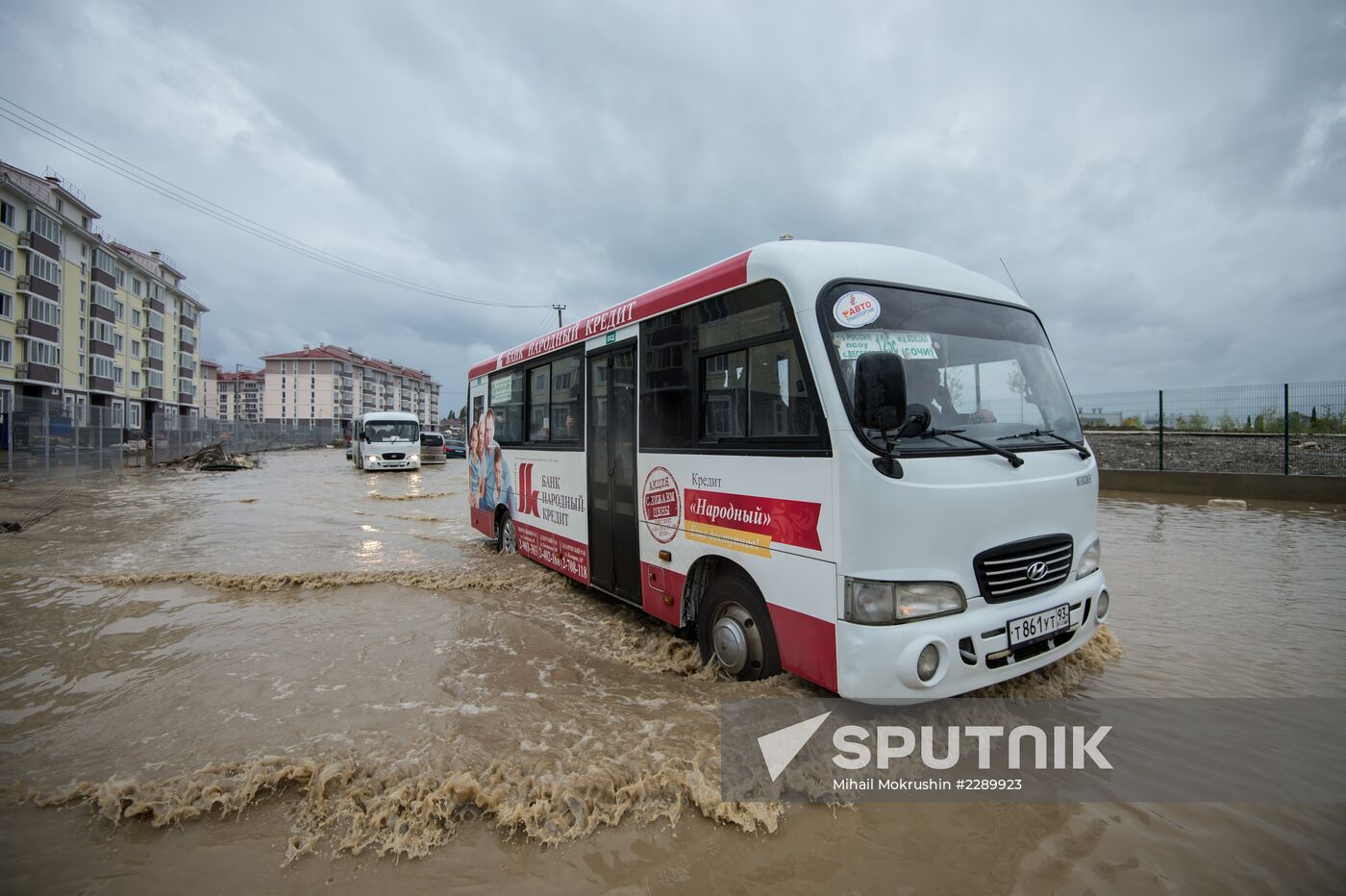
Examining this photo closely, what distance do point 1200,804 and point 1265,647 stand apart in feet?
10.3

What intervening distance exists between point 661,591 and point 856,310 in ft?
8.80

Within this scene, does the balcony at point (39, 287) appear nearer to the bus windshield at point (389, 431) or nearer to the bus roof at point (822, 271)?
the bus windshield at point (389, 431)

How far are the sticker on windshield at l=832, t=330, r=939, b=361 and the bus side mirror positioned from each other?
1.07ft

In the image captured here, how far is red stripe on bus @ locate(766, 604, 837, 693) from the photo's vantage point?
335 centimetres

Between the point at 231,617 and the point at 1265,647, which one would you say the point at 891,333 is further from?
the point at 231,617

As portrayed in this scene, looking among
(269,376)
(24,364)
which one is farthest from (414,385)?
(24,364)

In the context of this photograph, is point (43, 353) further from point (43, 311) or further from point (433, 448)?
point (433, 448)

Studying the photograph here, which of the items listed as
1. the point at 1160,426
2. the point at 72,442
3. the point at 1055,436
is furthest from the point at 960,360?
the point at 72,442

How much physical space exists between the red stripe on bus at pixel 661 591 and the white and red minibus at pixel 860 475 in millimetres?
21

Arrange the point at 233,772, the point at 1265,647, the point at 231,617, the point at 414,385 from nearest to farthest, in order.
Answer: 1. the point at 233,772
2. the point at 1265,647
3. the point at 231,617
4. the point at 414,385

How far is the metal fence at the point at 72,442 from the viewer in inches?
746

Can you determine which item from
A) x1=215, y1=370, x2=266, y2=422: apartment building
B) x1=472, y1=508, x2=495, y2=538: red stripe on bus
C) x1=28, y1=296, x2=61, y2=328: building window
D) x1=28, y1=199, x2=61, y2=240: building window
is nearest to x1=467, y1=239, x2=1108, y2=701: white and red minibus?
x1=472, y1=508, x2=495, y2=538: red stripe on bus

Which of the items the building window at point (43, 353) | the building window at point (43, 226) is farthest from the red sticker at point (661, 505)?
the building window at point (43, 226)

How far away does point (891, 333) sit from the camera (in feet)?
11.9
